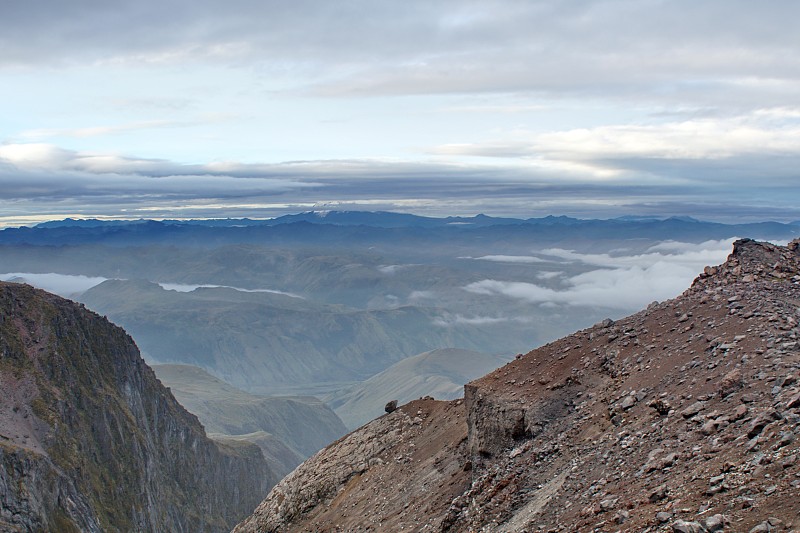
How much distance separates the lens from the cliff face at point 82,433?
350 ft

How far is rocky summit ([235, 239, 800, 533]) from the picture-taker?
808 inches

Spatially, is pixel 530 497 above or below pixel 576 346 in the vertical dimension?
below

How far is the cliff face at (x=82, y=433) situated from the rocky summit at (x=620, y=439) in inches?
2774

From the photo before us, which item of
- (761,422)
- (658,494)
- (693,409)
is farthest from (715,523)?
(693,409)

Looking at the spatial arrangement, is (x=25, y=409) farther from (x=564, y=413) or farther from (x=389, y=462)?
(x=564, y=413)

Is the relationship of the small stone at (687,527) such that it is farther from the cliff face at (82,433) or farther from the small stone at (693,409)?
the cliff face at (82,433)

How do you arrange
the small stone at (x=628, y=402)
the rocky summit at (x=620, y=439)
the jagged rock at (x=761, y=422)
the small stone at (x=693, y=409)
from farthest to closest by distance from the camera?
the small stone at (x=628, y=402), the small stone at (x=693, y=409), the jagged rock at (x=761, y=422), the rocky summit at (x=620, y=439)

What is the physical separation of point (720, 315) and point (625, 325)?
5.27 metres

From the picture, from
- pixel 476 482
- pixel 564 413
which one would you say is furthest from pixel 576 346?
pixel 476 482

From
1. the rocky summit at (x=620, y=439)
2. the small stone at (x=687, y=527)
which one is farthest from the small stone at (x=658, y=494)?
the small stone at (x=687, y=527)

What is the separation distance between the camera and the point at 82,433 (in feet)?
433

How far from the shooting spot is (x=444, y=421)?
147 feet

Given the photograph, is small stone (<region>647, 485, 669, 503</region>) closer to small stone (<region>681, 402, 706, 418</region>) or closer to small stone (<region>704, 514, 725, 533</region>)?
small stone (<region>704, 514, 725, 533</region>)

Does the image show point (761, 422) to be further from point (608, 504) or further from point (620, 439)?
point (620, 439)
